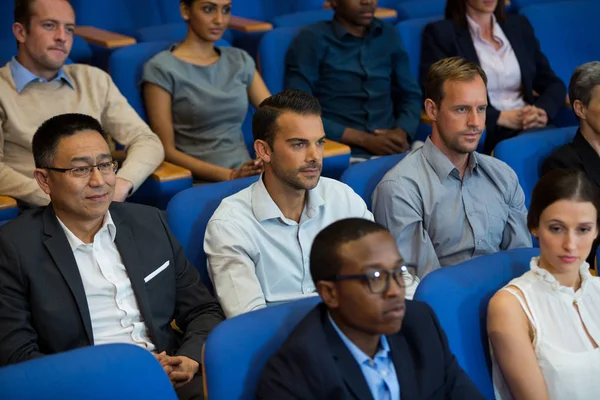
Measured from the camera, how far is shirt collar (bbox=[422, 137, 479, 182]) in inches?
97.5

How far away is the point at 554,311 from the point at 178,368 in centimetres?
82

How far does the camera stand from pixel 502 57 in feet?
11.9

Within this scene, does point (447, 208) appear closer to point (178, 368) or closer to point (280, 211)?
point (280, 211)

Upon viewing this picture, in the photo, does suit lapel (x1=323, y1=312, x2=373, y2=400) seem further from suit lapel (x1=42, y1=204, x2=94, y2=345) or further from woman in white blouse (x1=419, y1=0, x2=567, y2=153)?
woman in white blouse (x1=419, y1=0, x2=567, y2=153)

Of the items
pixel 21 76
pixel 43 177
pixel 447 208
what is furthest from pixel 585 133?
pixel 21 76

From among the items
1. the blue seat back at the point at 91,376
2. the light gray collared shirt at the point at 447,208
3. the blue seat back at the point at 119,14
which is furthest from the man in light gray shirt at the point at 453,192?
the blue seat back at the point at 119,14

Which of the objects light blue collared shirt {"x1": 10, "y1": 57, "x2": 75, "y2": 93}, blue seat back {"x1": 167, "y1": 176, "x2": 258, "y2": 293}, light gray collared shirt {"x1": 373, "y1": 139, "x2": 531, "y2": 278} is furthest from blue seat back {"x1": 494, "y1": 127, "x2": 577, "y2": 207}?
light blue collared shirt {"x1": 10, "y1": 57, "x2": 75, "y2": 93}

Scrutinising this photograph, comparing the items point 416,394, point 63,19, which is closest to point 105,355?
point 416,394

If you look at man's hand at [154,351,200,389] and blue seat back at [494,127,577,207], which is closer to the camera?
man's hand at [154,351,200,389]

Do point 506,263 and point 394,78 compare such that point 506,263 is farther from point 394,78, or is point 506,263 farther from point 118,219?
point 394,78

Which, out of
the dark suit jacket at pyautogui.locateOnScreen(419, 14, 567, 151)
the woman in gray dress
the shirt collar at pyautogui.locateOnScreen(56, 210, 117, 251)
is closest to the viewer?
the shirt collar at pyautogui.locateOnScreen(56, 210, 117, 251)

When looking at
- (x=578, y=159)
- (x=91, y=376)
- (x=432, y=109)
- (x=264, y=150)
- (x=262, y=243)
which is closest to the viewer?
(x=91, y=376)

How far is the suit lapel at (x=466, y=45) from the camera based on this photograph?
353 centimetres

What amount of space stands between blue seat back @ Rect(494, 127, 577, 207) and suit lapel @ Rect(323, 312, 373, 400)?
4.26 feet
